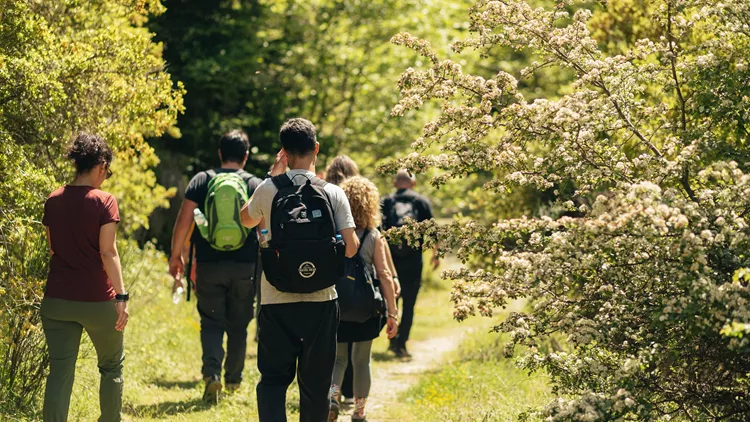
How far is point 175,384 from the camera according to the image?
834cm

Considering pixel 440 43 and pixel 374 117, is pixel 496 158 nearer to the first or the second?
pixel 374 117

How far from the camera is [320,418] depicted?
5.30 m

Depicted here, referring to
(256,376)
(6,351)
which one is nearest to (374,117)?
(256,376)

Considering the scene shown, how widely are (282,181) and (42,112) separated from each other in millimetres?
2135

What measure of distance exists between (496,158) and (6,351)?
139 inches

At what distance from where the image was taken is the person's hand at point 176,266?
24.7 ft

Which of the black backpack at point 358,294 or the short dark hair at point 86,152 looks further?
the black backpack at point 358,294

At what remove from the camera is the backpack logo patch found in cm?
499

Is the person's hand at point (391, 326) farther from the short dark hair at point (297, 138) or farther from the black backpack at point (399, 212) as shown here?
the black backpack at point (399, 212)

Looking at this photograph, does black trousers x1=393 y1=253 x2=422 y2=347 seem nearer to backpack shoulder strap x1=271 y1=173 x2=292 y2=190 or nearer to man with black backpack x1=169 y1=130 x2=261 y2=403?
man with black backpack x1=169 y1=130 x2=261 y2=403

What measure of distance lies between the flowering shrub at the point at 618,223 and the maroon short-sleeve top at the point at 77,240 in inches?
71.0

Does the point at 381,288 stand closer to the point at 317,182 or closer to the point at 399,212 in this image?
the point at 317,182

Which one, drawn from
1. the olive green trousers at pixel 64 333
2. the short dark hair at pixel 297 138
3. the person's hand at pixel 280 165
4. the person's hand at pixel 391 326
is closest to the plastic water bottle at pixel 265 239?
the short dark hair at pixel 297 138

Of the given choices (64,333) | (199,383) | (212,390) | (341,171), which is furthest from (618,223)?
(199,383)
